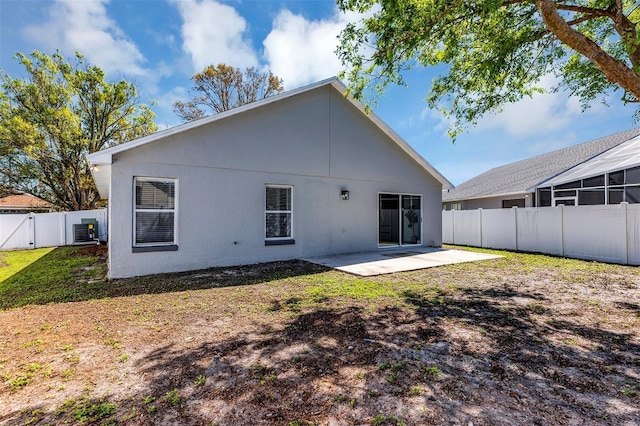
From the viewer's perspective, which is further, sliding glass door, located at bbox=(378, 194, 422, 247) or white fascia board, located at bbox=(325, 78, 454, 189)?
sliding glass door, located at bbox=(378, 194, 422, 247)

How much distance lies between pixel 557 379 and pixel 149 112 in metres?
25.1

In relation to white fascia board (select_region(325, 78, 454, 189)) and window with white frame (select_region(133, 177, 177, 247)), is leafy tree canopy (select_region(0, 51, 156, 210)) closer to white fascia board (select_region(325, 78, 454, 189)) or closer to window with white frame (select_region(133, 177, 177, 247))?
window with white frame (select_region(133, 177, 177, 247))

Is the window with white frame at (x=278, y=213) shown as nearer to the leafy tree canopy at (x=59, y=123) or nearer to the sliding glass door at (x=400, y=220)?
the sliding glass door at (x=400, y=220)

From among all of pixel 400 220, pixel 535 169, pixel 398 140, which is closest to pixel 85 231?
pixel 400 220

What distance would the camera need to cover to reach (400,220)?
486 inches

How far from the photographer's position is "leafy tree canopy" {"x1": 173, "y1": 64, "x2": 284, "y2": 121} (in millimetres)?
21812

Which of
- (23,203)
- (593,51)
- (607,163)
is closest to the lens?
(593,51)

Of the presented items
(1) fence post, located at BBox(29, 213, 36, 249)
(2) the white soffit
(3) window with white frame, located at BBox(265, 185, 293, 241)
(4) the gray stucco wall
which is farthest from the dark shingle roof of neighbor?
(1) fence post, located at BBox(29, 213, 36, 249)

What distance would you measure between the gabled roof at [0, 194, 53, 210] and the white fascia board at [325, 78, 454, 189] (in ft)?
75.2

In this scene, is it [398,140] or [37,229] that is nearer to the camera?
[398,140]

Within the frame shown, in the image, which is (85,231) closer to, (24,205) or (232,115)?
(232,115)

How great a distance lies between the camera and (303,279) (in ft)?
22.9

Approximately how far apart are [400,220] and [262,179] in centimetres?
627

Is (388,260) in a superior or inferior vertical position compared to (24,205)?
inferior
